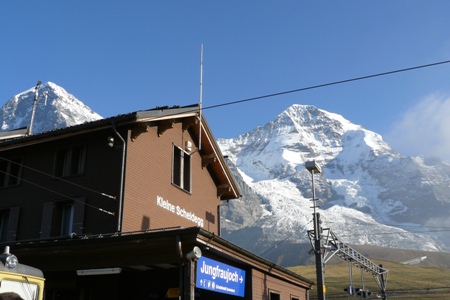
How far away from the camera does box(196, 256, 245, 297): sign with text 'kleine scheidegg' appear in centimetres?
1620

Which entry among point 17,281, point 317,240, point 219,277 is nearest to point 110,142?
point 219,277

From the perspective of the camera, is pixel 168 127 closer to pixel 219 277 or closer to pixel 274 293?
pixel 274 293

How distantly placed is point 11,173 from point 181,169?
7.84 meters

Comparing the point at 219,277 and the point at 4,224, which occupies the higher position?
the point at 4,224

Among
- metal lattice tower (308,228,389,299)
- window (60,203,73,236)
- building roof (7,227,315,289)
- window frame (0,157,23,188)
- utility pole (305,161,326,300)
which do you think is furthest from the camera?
metal lattice tower (308,228,389,299)

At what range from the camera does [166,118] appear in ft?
77.4

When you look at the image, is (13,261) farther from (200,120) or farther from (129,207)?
(200,120)

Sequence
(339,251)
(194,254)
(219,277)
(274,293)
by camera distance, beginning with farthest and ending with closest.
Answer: (339,251), (274,293), (219,277), (194,254)

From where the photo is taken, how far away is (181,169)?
2595 centimetres

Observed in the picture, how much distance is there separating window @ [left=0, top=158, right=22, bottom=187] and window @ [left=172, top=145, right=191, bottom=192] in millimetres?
7038

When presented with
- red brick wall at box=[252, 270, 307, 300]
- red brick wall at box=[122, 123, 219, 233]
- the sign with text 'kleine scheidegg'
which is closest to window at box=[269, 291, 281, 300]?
red brick wall at box=[252, 270, 307, 300]

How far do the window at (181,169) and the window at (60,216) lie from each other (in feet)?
16.7

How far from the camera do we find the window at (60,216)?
21.6 meters

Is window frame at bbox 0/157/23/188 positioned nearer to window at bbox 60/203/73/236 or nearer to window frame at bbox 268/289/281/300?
window at bbox 60/203/73/236
